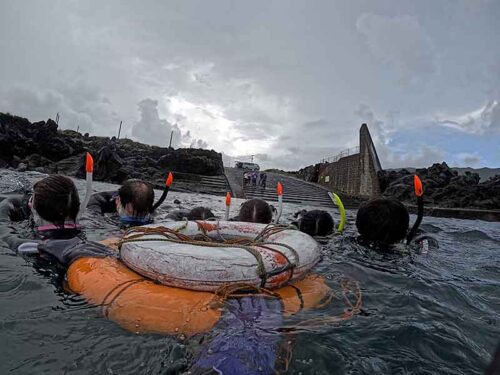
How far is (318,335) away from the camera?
229 cm

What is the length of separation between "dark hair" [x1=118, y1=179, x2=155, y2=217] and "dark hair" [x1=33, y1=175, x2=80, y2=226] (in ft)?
3.76

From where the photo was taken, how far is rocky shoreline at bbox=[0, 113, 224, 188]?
24.4m

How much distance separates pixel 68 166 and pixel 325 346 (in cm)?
2861

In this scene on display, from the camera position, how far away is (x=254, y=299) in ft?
8.05

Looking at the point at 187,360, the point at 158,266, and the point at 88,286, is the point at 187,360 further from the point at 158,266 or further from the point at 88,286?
the point at 88,286

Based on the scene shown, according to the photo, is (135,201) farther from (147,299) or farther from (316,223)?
(316,223)

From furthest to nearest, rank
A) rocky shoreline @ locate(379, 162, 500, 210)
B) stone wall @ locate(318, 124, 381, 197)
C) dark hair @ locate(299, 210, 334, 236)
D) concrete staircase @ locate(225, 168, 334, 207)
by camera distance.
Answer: stone wall @ locate(318, 124, 381, 197)
concrete staircase @ locate(225, 168, 334, 207)
rocky shoreline @ locate(379, 162, 500, 210)
dark hair @ locate(299, 210, 334, 236)

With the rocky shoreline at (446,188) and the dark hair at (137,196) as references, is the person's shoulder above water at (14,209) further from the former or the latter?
the rocky shoreline at (446,188)

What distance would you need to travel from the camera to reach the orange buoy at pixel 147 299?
6.99 ft

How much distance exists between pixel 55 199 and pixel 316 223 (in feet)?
12.2

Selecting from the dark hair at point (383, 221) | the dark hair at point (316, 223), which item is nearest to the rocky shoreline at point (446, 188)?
the dark hair at point (316, 223)

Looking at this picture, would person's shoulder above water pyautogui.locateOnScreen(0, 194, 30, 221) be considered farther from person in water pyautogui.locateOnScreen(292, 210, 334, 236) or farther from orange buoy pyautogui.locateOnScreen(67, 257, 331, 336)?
person in water pyautogui.locateOnScreen(292, 210, 334, 236)

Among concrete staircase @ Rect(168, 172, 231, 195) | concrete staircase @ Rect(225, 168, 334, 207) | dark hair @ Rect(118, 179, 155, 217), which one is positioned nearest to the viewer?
dark hair @ Rect(118, 179, 155, 217)

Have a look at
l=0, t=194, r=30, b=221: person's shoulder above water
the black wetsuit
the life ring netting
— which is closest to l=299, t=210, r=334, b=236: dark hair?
the life ring netting
